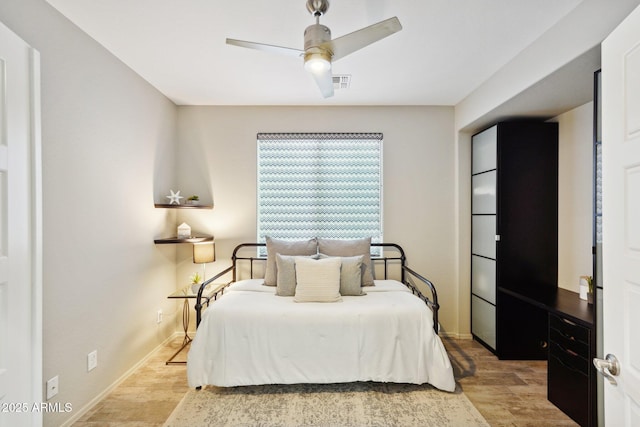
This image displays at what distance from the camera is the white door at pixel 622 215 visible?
94 centimetres

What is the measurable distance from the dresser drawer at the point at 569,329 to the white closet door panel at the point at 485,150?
1.44 meters

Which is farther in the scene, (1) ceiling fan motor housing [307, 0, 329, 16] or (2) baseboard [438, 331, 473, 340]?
(2) baseboard [438, 331, 473, 340]

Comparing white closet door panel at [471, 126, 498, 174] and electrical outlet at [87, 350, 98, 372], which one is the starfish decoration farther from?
white closet door panel at [471, 126, 498, 174]

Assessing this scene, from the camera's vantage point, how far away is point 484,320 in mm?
3223

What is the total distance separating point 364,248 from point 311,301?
894mm

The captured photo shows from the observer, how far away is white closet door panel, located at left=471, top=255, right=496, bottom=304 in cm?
307

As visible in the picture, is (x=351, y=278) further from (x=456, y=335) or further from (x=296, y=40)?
(x=296, y=40)

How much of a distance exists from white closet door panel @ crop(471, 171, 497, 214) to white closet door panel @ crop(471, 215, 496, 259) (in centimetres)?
8

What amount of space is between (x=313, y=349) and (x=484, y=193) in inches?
89.7

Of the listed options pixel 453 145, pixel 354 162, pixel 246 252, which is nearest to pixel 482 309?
pixel 453 145

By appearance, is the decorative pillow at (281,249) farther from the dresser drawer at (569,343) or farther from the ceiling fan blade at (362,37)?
the dresser drawer at (569,343)

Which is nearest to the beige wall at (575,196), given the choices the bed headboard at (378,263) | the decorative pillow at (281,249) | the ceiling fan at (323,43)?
the bed headboard at (378,263)

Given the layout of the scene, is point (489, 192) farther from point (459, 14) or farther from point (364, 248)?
point (459, 14)

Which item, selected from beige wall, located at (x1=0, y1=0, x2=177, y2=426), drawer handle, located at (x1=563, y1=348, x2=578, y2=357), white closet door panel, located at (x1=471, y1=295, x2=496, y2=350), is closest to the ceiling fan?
beige wall, located at (x1=0, y1=0, x2=177, y2=426)
